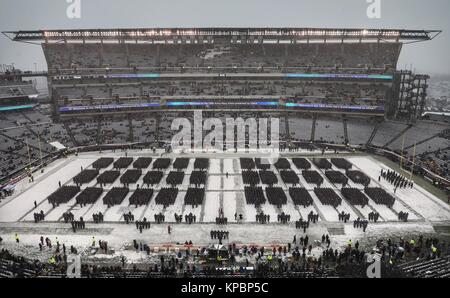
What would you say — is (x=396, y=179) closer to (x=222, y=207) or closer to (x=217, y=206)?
(x=222, y=207)

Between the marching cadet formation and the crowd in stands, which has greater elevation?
the marching cadet formation

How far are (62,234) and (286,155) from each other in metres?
28.3

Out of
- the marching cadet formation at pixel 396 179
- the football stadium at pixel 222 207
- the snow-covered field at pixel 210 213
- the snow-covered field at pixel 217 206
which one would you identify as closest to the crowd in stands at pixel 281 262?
the football stadium at pixel 222 207

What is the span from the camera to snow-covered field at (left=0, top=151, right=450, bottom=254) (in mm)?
22828

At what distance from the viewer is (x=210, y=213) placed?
26281mm

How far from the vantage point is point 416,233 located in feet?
75.6

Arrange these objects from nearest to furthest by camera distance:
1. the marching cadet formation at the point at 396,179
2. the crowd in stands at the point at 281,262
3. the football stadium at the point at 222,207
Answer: the crowd in stands at the point at 281,262 < the football stadium at the point at 222,207 < the marching cadet formation at the point at 396,179

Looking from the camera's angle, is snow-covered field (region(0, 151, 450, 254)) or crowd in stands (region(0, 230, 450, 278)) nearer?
crowd in stands (region(0, 230, 450, 278))

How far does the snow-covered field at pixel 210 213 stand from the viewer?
22828 millimetres

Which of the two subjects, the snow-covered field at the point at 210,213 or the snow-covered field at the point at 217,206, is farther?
the snow-covered field at the point at 217,206

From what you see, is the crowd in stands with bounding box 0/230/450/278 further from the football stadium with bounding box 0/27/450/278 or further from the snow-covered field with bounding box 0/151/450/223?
the snow-covered field with bounding box 0/151/450/223

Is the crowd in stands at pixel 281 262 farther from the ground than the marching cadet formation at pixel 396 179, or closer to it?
closer to it

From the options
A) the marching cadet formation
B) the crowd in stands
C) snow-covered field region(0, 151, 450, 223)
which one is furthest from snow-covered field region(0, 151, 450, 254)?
the crowd in stands

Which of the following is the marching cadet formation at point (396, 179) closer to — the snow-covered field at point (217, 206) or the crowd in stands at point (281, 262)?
the snow-covered field at point (217, 206)
